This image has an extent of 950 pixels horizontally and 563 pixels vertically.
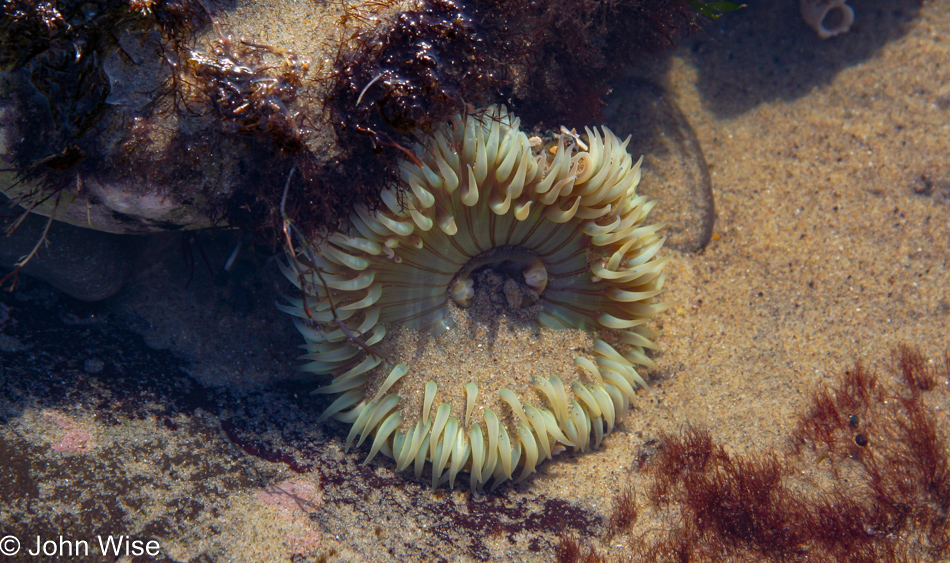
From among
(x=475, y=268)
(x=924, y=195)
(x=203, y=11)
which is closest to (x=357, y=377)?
(x=475, y=268)

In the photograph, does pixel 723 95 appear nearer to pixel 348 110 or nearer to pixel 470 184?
pixel 470 184
